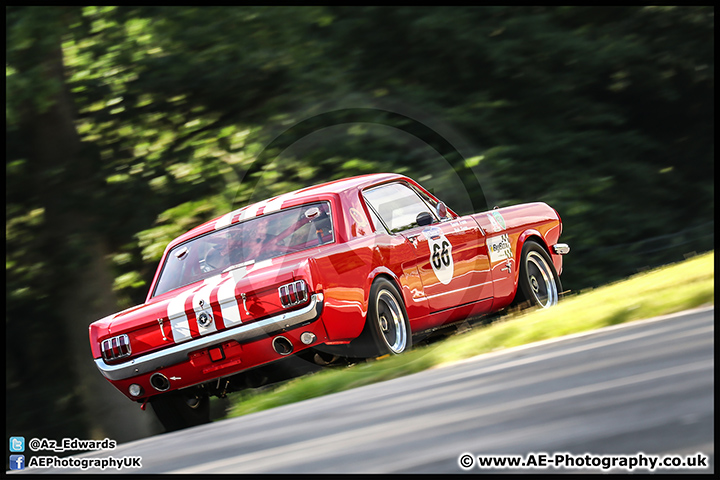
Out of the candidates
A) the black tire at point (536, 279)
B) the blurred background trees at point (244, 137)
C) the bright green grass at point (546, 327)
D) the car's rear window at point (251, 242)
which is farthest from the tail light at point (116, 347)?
the blurred background trees at point (244, 137)

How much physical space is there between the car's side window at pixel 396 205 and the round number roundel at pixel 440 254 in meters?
0.17

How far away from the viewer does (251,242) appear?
6.33m

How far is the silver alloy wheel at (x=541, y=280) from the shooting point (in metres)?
8.05

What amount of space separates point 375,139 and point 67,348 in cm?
445

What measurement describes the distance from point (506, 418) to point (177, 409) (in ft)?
14.0

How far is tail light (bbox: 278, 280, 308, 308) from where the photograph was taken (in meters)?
5.35

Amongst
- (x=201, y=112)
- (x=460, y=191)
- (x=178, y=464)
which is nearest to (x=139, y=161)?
(x=201, y=112)

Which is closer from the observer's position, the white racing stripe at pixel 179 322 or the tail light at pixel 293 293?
the tail light at pixel 293 293

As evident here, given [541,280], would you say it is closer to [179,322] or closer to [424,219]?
[424,219]

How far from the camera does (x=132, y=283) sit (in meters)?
10.7

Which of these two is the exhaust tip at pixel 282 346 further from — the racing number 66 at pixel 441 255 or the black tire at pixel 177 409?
the racing number 66 at pixel 441 255

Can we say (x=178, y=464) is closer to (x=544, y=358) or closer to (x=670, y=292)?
(x=544, y=358)

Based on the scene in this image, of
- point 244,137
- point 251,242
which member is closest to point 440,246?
point 251,242

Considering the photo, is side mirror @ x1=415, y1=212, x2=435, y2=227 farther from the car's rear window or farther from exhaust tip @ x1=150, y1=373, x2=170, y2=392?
exhaust tip @ x1=150, y1=373, x2=170, y2=392
